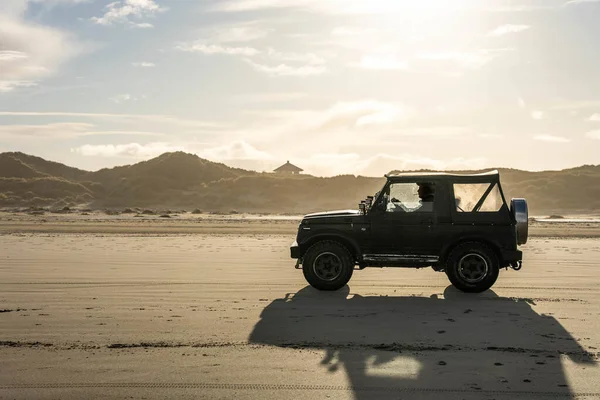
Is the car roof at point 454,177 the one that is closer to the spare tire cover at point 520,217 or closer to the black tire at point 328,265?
the spare tire cover at point 520,217

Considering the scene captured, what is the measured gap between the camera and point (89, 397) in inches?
245

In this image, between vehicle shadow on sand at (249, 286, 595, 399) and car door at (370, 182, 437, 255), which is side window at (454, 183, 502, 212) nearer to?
car door at (370, 182, 437, 255)

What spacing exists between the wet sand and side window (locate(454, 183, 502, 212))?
1.55 meters

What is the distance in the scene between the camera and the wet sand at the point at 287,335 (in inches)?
261

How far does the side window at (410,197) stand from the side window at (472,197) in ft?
1.57

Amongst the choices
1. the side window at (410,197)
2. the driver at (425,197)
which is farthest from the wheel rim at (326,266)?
the driver at (425,197)

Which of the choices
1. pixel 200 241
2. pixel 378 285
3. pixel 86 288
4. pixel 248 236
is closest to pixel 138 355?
pixel 86 288

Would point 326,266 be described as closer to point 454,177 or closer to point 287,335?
point 454,177

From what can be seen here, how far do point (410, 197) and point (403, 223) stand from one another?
49cm

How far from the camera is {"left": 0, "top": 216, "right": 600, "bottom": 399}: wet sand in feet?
21.7

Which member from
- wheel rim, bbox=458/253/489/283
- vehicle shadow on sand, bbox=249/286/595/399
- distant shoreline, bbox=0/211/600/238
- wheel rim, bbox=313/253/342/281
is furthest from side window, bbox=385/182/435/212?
distant shoreline, bbox=0/211/600/238

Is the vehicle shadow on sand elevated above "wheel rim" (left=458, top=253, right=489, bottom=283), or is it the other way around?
"wheel rim" (left=458, top=253, right=489, bottom=283)

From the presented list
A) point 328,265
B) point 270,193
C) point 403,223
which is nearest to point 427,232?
point 403,223

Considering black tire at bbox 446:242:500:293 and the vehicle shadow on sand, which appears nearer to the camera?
the vehicle shadow on sand
